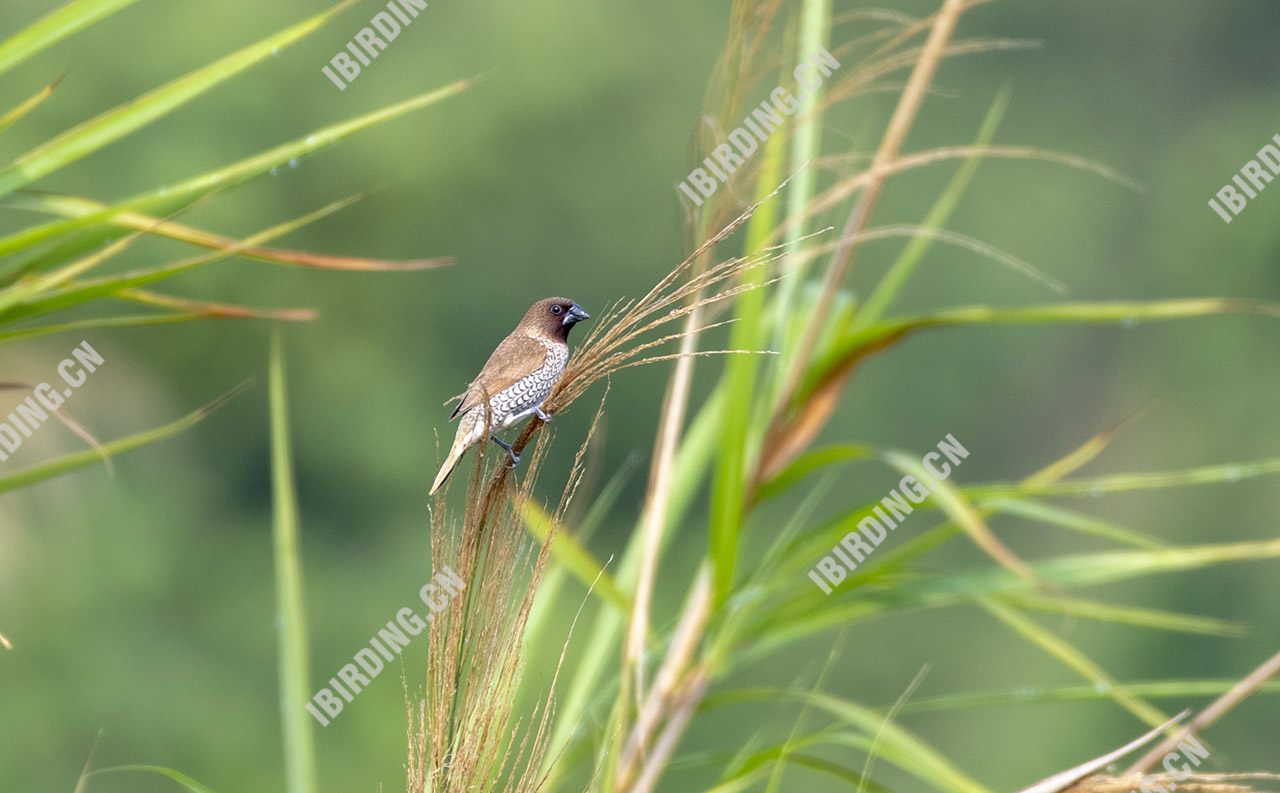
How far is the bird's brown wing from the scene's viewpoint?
1.62 m

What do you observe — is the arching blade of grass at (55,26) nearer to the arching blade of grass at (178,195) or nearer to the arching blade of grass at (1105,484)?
the arching blade of grass at (178,195)

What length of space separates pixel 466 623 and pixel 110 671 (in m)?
14.7

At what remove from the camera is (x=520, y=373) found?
1660 millimetres

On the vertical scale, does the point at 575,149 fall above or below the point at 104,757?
above

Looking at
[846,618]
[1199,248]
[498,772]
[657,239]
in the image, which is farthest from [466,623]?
[1199,248]

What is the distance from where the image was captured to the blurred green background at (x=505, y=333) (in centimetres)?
1463

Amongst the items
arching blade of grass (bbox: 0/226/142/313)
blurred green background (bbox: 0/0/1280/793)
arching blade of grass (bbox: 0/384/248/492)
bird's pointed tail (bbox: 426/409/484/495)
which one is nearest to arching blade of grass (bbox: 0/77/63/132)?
arching blade of grass (bbox: 0/226/142/313)

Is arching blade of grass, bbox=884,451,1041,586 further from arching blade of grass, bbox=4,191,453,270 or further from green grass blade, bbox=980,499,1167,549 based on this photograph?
arching blade of grass, bbox=4,191,453,270

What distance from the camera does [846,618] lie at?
6.04 ft

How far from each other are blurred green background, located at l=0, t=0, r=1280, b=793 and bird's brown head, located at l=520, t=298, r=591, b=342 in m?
11.8

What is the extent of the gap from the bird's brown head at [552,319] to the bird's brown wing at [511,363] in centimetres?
5

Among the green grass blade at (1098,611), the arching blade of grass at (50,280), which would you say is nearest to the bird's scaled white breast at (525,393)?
the arching blade of grass at (50,280)

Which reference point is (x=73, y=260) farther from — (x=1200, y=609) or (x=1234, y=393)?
(x=1234, y=393)

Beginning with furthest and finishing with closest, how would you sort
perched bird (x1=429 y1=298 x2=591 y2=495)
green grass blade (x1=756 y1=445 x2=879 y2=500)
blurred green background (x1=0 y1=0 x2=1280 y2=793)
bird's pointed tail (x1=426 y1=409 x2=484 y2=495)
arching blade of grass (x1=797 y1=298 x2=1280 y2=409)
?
blurred green background (x1=0 y1=0 x2=1280 y2=793) < green grass blade (x1=756 y1=445 x2=879 y2=500) < arching blade of grass (x1=797 y1=298 x2=1280 y2=409) < perched bird (x1=429 y1=298 x2=591 y2=495) < bird's pointed tail (x1=426 y1=409 x2=484 y2=495)
